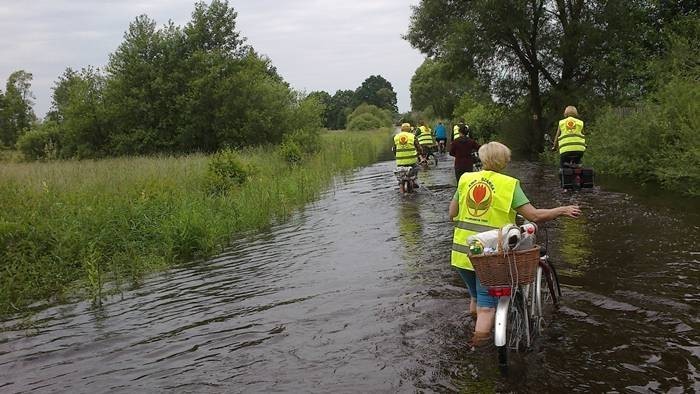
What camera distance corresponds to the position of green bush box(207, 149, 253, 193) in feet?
57.1

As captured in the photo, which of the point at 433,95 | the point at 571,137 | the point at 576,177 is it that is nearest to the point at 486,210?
the point at 576,177

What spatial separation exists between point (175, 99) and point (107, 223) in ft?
77.9

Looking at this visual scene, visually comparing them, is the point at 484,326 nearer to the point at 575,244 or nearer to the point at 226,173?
the point at 575,244

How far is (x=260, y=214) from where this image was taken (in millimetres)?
14180

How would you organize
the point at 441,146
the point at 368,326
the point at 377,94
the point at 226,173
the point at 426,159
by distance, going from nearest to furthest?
the point at 368,326
the point at 226,173
the point at 426,159
the point at 441,146
the point at 377,94

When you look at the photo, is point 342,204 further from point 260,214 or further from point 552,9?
point 552,9

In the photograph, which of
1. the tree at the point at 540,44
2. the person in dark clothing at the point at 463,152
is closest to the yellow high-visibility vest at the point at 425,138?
the tree at the point at 540,44

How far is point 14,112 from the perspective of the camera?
222ft

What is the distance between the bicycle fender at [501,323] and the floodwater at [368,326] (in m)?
0.36

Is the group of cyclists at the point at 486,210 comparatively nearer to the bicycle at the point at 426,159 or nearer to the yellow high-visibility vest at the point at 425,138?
the bicycle at the point at 426,159

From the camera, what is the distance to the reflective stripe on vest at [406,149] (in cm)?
1625

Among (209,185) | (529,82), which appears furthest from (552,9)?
(209,185)

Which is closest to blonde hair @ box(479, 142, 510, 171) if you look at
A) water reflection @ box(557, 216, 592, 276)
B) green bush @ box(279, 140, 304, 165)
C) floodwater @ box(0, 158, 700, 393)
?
floodwater @ box(0, 158, 700, 393)

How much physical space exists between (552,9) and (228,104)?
18328 millimetres
